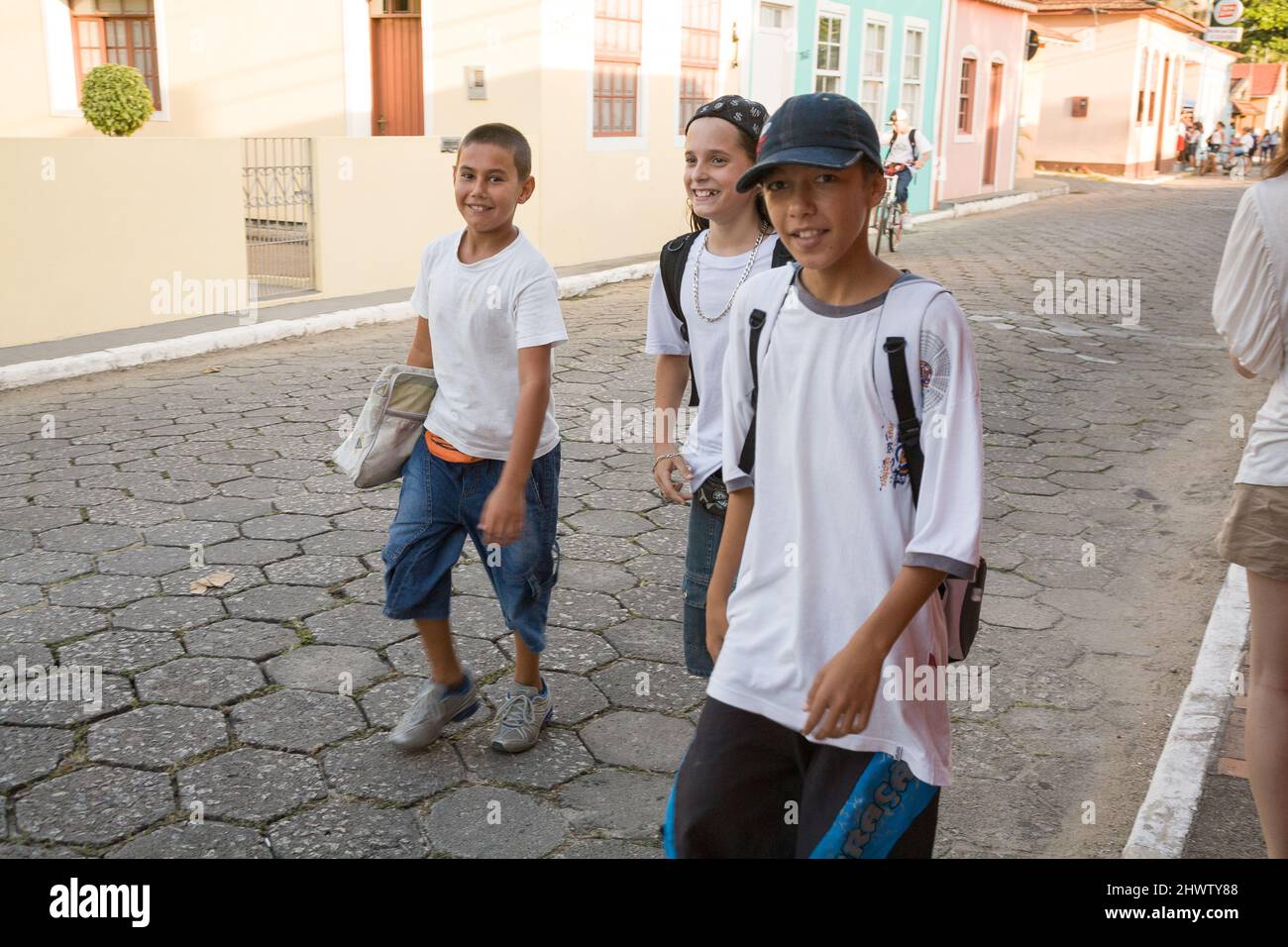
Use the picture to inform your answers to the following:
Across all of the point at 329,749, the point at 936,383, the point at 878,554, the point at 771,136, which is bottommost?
the point at 329,749

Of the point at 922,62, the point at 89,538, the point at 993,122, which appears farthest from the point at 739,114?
the point at 993,122

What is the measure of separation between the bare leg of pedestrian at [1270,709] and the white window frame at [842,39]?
55.9ft

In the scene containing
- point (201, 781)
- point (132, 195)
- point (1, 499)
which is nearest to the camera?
point (201, 781)

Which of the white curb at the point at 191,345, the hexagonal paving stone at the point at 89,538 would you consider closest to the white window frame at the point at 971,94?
the white curb at the point at 191,345

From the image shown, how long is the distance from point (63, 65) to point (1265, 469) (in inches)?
628

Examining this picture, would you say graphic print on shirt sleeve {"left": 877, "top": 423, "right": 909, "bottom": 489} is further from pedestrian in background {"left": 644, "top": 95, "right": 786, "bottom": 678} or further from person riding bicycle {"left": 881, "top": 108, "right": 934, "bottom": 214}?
person riding bicycle {"left": 881, "top": 108, "right": 934, "bottom": 214}

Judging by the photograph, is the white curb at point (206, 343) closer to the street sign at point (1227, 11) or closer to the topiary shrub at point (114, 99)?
the topiary shrub at point (114, 99)

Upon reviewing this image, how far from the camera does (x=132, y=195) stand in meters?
9.86

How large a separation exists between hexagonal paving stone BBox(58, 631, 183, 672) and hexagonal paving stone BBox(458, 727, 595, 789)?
1.21 m

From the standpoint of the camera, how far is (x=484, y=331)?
3.31 metres

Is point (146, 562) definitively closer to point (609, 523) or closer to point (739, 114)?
point (609, 523)
